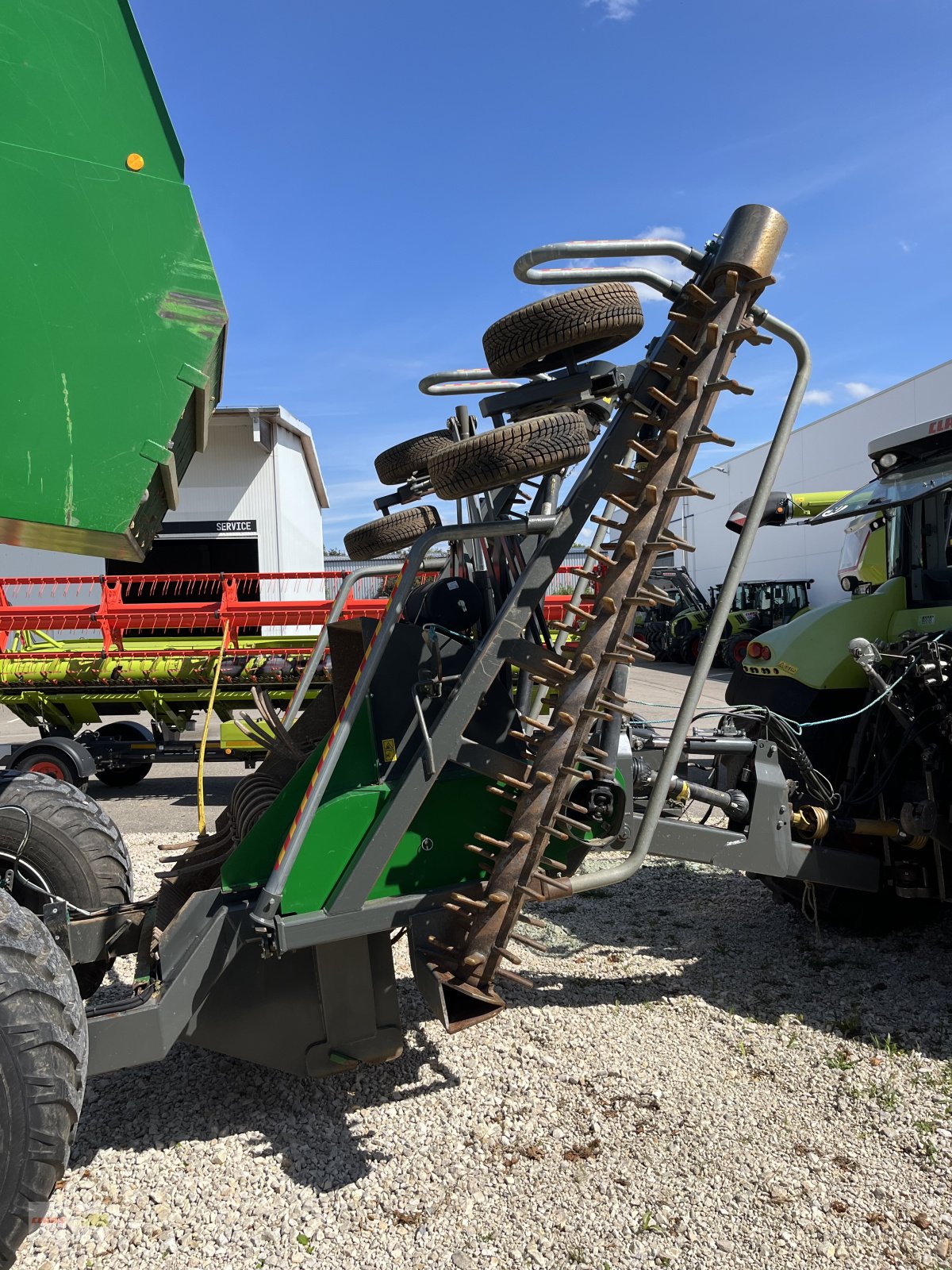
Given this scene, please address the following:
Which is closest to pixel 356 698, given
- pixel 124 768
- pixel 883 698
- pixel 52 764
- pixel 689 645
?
pixel 883 698

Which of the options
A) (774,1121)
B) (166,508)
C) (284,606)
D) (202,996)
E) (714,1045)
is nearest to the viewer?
A: (166,508)

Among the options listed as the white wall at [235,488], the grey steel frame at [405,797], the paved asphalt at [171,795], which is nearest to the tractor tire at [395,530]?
the grey steel frame at [405,797]

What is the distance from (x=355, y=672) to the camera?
11.2 ft

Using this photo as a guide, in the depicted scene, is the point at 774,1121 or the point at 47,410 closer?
the point at 47,410

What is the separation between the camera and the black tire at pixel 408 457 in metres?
3.69

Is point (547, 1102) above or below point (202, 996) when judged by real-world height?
below

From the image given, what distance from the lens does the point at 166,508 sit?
7.88 ft

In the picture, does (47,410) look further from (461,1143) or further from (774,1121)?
(774,1121)

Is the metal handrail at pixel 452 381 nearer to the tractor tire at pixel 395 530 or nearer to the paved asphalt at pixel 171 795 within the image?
the tractor tire at pixel 395 530

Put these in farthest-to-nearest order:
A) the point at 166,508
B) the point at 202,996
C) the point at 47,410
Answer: the point at 202,996, the point at 166,508, the point at 47,410

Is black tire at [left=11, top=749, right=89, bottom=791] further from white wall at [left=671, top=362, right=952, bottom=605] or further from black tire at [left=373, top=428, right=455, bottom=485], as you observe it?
white wall at [left=671, top=362, right=952, bottom=605]

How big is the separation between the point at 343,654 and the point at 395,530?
55cm

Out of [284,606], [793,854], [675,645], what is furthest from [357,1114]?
[675,645]

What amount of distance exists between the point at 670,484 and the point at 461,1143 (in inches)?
83.4
